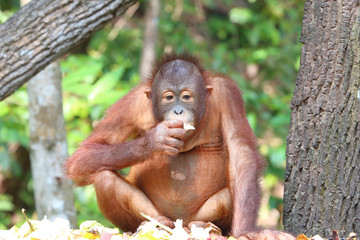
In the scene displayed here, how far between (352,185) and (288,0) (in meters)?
5.43

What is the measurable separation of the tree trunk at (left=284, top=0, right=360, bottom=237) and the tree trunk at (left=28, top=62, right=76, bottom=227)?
2.27m

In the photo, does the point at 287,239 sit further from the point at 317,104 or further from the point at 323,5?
the point at 323,5

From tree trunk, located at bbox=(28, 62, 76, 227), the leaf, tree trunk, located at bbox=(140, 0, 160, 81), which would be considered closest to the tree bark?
tree trunk, located at bbox=(28, 62, 76, 227)

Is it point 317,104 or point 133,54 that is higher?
point 133,54

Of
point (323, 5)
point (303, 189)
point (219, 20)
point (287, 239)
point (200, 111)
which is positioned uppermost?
point (219, 20)

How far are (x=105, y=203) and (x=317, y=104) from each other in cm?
131

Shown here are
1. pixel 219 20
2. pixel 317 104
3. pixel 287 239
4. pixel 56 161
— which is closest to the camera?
pixel 287 239

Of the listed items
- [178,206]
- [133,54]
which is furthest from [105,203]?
[133,54]

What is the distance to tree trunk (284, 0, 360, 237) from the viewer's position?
2.67 metres

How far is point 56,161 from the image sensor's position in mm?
4562

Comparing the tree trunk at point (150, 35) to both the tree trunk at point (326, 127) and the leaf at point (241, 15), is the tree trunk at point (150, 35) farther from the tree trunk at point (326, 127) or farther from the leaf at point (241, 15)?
the tree trunk at point (326, 127)

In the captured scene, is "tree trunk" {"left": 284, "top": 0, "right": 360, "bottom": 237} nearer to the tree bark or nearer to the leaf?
the tree bark

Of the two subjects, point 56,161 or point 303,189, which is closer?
point 303,189

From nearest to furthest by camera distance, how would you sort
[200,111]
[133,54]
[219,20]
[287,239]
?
[287,239]
[200,111]
[133,54]
[219,20]
